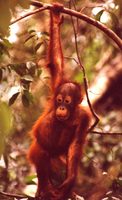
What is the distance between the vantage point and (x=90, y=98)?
14.9ft

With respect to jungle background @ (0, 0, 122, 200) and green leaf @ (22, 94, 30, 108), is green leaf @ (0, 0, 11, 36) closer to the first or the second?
jungle background @ (0, 0, 122, 200)

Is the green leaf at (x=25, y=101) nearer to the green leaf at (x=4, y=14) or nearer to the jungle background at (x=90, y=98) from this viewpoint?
the jungle background at (x=90, y=98)

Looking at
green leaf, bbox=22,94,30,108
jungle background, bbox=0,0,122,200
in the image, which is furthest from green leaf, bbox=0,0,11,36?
green leaf, bbox=22,94,30,108

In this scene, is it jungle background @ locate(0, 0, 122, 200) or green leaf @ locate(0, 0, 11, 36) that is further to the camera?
jungle background @ locate(0, 0, 122, 200)

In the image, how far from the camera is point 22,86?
112 inches

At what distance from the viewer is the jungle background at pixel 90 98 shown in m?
2.78

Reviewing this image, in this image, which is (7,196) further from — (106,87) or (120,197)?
(106,87)

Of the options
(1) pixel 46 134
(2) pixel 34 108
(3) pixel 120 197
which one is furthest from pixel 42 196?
(2) pixel 34 108

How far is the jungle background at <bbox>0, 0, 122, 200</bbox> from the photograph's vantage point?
2.78 m

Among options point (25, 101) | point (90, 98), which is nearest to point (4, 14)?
point (25, 101)

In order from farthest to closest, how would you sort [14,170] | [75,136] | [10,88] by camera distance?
[14,170]
[75,136]
[10,88]

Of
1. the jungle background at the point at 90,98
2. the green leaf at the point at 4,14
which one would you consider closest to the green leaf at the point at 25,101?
the jungle background at the point at 90,98

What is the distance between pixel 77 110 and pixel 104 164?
2.33 metres

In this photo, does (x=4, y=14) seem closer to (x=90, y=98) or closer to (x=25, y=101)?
(x=25, y=101)
